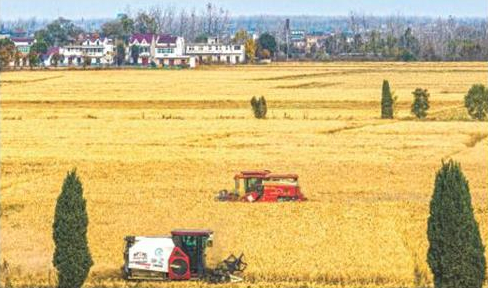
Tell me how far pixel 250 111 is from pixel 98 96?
1607 centimetres

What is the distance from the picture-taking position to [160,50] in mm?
138500

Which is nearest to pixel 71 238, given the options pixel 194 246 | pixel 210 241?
pixel 194 246

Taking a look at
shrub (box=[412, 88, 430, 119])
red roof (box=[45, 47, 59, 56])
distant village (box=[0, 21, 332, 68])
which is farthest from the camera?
red roof (box=[45, 47, 59, 56])

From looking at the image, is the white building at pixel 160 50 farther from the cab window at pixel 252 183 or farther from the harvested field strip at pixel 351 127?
the cab window at pixel 252 183

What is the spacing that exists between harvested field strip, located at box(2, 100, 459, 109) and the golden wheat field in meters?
0.12

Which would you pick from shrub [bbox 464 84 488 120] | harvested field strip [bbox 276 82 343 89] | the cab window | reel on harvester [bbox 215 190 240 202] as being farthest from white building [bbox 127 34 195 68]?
reel on harvester [bbox 215 190 240 202]

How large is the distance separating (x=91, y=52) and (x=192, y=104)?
8139cm

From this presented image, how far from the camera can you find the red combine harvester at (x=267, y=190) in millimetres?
26625

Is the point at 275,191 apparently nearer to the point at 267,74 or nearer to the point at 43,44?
the point at 267,74

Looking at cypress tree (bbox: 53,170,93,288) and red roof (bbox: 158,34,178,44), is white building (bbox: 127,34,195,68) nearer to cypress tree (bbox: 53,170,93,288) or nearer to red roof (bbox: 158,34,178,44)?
red roof (bbox: 158,34,178,44)

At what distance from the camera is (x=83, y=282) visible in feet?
56.5

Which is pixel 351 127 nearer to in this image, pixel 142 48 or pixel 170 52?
pixel 170 52

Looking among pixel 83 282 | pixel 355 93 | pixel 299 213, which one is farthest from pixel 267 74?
pixel 83 282

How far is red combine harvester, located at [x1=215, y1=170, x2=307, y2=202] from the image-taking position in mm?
26625
